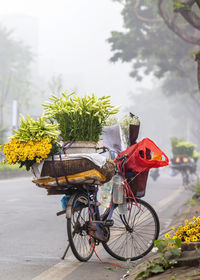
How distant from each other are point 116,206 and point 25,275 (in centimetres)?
159

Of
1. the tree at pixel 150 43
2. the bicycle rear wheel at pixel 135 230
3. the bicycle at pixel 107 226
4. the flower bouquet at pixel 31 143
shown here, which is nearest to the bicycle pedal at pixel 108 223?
the bicycle at pixel 107 226

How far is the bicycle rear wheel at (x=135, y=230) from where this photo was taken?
6.08 m

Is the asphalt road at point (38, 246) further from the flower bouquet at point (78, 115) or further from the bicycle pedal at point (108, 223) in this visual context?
the flower bouquet at point (78, 115)

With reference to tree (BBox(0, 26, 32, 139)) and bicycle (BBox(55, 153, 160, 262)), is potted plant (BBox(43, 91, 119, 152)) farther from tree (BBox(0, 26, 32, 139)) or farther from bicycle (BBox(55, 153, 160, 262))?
tree (BBox(0, 26, 32, 139))

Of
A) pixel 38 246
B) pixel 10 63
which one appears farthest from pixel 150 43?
pixel 10 63

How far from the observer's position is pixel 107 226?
585cm

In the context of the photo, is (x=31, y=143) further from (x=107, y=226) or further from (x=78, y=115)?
(x=107, y=226)

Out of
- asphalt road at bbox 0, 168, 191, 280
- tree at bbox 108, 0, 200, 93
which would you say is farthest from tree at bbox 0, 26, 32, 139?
asphalt road at bbox 0, 168, 191, 280

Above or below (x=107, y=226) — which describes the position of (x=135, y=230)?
below

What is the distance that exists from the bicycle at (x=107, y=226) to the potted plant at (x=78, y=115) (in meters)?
0.59

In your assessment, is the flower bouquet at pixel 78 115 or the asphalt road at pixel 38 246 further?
the flower bouquet at pixel 78 115

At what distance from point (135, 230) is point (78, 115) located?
69.9 inches

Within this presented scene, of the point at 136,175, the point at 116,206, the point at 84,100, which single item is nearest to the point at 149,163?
the point at 136,175

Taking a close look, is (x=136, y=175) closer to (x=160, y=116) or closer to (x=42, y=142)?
(x=42, y=142)
